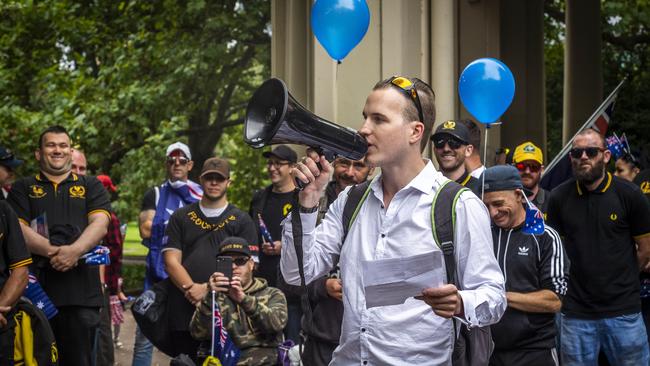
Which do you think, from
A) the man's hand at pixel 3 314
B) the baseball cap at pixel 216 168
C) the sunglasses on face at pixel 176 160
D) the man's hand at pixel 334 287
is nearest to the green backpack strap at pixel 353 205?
the man's hand at pixel 334 287

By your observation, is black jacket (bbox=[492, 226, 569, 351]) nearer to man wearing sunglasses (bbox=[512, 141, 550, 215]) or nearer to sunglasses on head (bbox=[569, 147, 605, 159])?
sunglasses on head (bbox=[569, 147, 605, 159])

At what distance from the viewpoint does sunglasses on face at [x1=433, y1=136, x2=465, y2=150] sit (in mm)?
6812

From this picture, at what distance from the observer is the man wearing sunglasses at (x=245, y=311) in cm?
708

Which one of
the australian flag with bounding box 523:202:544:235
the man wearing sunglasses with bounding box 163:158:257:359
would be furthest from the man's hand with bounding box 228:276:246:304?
the australian flag with bounding box 523:202:544:235

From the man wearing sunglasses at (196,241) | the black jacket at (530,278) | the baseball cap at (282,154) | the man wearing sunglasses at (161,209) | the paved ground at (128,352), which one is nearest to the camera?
the black jacket at (530,278)

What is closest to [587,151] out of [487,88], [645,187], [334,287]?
[487,88]

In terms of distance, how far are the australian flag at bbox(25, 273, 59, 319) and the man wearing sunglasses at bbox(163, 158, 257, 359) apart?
102 centimetres

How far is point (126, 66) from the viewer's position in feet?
56.5

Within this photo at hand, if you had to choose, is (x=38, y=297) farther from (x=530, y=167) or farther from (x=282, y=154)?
(x=530, y=167)

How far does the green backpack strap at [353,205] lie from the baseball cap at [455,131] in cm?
286

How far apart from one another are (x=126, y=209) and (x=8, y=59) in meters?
3.37

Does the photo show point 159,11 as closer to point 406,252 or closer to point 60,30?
point 60,30

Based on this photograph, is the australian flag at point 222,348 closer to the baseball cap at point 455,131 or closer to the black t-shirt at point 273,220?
the black t-shirt at point 273,220

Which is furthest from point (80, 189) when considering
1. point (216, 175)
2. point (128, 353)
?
point (128, 353)
